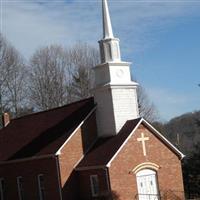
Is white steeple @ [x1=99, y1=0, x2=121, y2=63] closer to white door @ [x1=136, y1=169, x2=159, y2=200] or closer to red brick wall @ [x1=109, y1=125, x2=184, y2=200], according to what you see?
red brick wall @ [x1=109, y1=125, x2=184, y2=200]

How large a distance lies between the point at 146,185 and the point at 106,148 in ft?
10.7

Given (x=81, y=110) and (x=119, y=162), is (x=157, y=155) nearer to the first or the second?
(x=119, y=162)

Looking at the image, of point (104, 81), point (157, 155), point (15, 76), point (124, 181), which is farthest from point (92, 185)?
point (15, 76)

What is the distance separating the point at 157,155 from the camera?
33.8 meters

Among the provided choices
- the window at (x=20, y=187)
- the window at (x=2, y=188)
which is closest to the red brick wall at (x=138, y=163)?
the window at (x=20, y=187)

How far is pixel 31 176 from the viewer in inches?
1428

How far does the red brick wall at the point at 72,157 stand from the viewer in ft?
109

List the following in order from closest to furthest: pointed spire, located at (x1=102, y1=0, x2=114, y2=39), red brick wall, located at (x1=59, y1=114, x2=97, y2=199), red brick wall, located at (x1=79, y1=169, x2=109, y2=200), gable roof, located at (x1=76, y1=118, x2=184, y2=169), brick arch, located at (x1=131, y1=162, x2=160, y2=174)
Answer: red brick wall, located at (x1=79, y1=169, x2=109, y2=200) < gable roof, located at (x1=76, y1=118, x2=184, y2=169) < brick arch, located at (x1=131, y1=162, x2=160, y2=174) < red brick wall, located at (x1=59, y1=114, x2=97, y2=199) < pointed spire, located at (x1=102, y1=0, x2=114, y2=39)

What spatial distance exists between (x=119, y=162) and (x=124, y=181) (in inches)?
46.5

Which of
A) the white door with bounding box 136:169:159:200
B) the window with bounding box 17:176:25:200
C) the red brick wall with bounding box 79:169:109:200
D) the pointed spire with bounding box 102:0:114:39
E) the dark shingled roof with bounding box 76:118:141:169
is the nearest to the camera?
the red brick wall with bounding box 79:169:109:200

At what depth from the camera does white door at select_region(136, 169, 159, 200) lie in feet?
108

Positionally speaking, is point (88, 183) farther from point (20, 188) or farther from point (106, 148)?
point (20, 188)

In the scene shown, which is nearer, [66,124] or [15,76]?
[66,124]

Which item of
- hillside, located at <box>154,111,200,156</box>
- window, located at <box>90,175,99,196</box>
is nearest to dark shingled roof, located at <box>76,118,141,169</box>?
window, located at <box>90,175,99,196</box>
